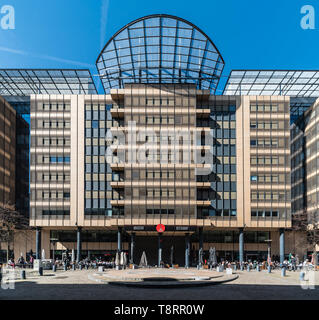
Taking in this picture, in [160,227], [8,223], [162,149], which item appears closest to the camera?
[160,227]

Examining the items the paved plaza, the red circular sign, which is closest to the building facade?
the red circular sign

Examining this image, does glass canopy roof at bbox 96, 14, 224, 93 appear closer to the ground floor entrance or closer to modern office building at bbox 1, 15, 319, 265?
modern office building at bbox 1, 15, 319, 265

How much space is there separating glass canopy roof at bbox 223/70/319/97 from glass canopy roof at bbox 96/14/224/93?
15.2 feet

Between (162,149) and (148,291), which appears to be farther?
(162,149)

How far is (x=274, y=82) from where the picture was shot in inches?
3359

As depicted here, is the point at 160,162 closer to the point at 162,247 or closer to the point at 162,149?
the point at 162,149

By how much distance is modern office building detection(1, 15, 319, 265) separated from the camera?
77.5m

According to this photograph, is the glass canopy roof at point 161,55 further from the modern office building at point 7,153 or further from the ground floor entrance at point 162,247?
the ground floor entrance at point 162,247

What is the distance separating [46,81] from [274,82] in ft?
139

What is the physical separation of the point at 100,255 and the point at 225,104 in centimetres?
3725

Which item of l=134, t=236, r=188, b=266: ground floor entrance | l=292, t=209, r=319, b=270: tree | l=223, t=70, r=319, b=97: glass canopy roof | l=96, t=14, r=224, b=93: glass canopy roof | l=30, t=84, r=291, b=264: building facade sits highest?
l=96, t=14, r=224, b=93: glass canopy roof

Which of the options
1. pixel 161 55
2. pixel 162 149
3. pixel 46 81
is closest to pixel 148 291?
pixel 162 149

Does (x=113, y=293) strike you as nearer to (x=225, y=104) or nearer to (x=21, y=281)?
(x=21, y=281)

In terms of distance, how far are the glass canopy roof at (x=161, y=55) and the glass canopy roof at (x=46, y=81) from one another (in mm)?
4863
